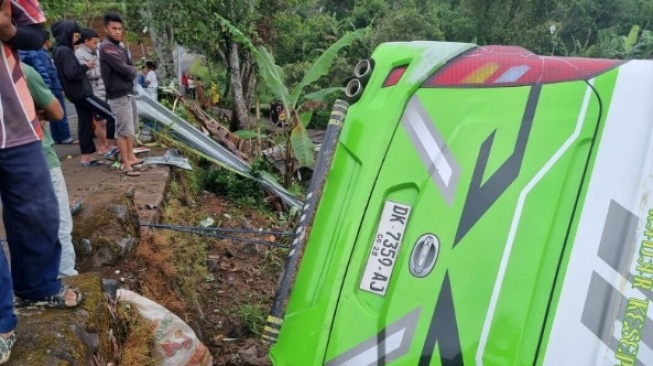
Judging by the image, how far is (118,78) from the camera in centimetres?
537

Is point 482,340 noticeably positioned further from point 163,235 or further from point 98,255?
point 163,235

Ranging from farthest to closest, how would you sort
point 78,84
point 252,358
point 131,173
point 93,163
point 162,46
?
point 162,46, point 93,163, point 78,84, point 131,173, point 252,358

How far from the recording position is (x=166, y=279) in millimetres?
3895

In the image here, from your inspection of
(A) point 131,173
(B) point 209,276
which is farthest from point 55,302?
(A) point 131,173

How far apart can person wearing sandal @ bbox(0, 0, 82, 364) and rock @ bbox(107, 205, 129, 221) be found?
1.58m

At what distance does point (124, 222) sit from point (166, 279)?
0.49m

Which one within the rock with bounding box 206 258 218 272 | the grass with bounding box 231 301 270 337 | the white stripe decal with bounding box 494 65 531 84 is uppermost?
the white stripe decal with bounding box 494 65 531 84

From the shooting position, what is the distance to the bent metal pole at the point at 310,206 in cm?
207

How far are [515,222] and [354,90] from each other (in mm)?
868

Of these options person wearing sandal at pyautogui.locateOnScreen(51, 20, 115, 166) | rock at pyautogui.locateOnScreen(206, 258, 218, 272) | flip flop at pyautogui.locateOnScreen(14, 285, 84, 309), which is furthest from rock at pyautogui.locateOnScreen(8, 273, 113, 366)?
person wearing sandal at pyautogui.locateOnScreen(51, 20, 115, 166)

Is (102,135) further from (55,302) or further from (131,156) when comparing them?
(55,302)

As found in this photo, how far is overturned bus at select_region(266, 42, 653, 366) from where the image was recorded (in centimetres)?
155

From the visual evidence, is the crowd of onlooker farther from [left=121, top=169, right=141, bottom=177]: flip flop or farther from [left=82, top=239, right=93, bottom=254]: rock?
Result: [left=121, top=169, right=141, bottom=177]: flip flop

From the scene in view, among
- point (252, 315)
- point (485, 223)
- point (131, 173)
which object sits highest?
point (485, 223)
